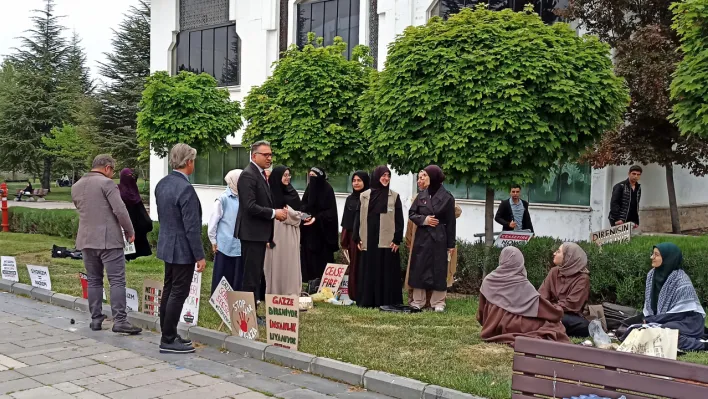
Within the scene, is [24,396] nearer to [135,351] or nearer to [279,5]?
[135,351]

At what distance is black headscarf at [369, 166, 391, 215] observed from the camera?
33.6 feet

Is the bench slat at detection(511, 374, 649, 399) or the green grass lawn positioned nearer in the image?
the bench slat at detection(511, 374, 649, 399)

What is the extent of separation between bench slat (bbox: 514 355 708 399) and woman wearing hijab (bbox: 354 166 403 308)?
5.34 meters

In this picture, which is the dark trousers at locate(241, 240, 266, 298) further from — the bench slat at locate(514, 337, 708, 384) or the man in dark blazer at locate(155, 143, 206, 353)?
the bench slat at locate(514, 337, 708, 384)

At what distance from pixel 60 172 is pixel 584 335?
58624mm

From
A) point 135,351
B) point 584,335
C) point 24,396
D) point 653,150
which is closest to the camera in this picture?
point 24,396

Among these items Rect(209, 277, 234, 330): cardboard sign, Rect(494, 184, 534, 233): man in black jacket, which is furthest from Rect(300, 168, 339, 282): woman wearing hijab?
Rect(209, 277, 234, 330): cardboard sign

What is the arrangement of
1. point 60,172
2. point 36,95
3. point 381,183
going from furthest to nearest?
point 60,172 → point 36,95 → point 381,183

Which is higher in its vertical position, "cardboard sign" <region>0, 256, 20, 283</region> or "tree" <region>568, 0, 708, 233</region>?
"tree" <region>568, 0, 708, 233</region>

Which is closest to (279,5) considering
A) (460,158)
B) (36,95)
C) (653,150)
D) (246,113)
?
(246,113)

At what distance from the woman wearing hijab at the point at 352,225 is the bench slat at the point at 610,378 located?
599cm

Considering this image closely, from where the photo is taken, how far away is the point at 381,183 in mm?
10266

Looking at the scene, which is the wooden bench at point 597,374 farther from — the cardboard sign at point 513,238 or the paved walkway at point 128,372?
the cardboard sign at point 513,238

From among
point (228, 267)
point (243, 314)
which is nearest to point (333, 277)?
point (228, 267)
